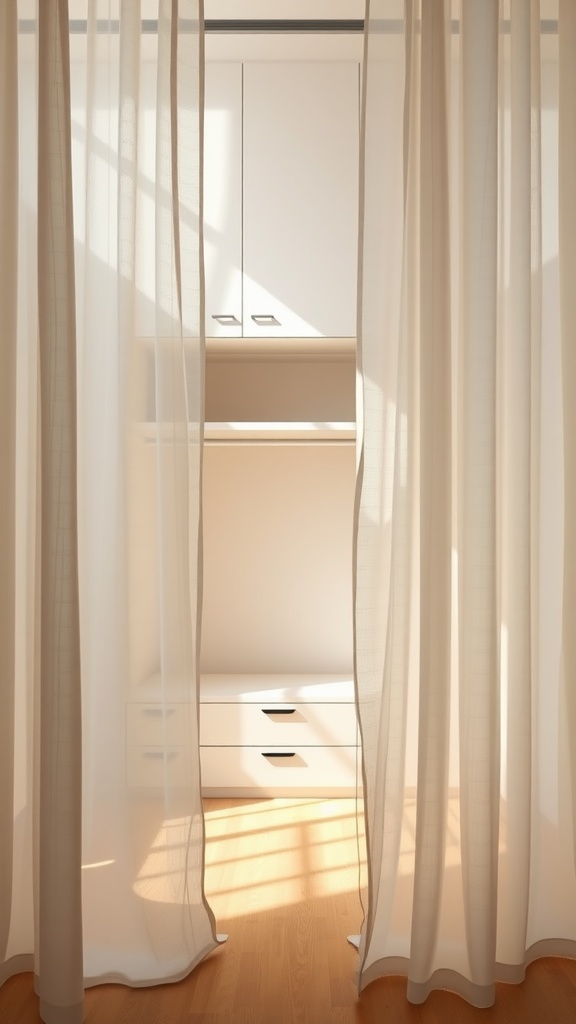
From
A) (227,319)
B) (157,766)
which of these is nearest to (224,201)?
(227,319)

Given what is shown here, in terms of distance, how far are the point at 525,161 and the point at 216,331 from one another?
138 centimetres

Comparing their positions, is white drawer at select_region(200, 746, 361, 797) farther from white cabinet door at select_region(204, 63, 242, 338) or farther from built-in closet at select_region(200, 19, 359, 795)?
white cabinet door at select_region(204, 63, 242, 338)

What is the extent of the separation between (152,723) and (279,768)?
138cm

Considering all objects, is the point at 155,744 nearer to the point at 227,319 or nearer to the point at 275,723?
the point at 275,723

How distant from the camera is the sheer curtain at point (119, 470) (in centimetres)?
174

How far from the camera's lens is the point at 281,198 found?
114 inches

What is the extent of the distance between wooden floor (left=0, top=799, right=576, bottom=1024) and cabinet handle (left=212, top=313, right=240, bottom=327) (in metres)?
1.75

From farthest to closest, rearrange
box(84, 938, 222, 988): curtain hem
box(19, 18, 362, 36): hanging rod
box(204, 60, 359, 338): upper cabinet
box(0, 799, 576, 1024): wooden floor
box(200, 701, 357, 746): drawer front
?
box(200, 701, 357, 746): drawer front < box(204, 60, 359, 338): upper cabinet < box(19, 18, 362, 36): hanging rod < box(84, 938, 222, 988): curtain hem < box(0, 799, 576, 1024): wooden floor

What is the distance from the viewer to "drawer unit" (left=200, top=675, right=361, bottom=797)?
2.99 meters

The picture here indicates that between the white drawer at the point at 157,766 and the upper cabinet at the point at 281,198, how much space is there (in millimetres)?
1589

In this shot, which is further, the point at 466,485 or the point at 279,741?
the point at 279,741

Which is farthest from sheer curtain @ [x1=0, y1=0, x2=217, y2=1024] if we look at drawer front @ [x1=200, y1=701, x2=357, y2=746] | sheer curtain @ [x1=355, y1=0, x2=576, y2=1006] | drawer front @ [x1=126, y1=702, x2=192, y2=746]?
drawer front @ [x1=200, y1=701, x2=357, y2=746]

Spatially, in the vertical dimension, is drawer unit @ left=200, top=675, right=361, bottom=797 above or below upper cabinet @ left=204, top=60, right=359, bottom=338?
below

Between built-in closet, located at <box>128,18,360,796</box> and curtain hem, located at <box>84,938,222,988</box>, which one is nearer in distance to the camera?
curtain hem, located at <box>84,938,222,988</box>
